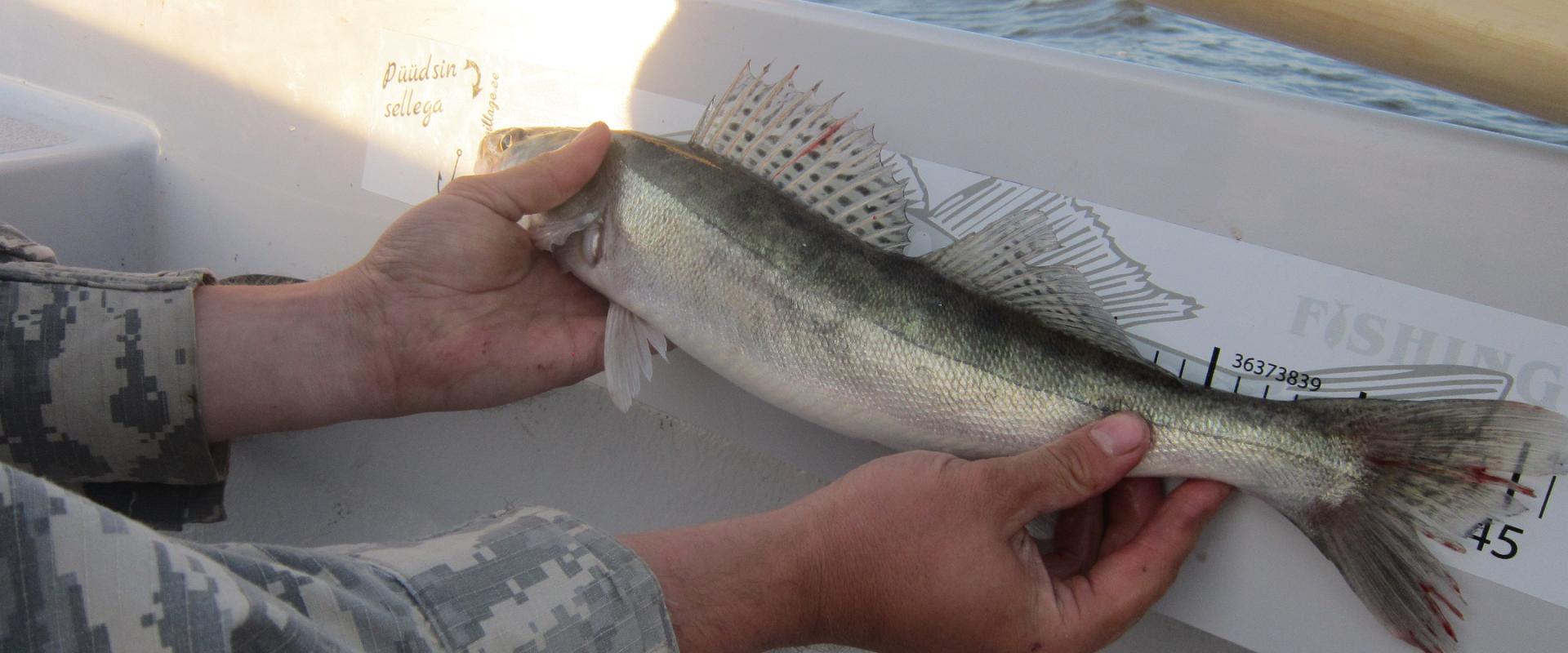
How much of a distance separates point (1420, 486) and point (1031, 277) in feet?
2.13

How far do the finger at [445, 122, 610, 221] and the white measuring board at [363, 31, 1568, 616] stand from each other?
43cm

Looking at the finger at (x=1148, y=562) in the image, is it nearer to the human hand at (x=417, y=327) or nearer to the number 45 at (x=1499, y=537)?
the number 45 at (x=1499, y=537)

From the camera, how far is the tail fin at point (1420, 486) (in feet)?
4.63

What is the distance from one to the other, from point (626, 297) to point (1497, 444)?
1473 millimetres

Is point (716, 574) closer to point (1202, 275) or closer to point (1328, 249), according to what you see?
point (1202, 275)

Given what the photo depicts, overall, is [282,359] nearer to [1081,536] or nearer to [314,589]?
[314,589]

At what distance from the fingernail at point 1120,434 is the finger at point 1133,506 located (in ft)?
0.58

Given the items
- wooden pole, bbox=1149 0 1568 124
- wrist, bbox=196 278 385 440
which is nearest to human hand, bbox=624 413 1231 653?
wooden pole, bbox=1149 0 1568 124

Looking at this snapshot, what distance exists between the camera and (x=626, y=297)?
6.50ft

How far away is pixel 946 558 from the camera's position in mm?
1529

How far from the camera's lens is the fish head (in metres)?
2.12

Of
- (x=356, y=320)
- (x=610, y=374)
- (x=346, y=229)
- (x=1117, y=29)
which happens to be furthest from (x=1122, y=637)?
(x=1117, y=29)

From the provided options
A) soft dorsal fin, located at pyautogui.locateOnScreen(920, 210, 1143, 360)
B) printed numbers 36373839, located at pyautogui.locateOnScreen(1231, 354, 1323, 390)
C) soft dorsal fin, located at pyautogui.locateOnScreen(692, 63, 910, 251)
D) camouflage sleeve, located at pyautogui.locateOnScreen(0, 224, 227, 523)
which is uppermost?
soft dorsal fin, located at pyautogui.locateOnScreen(692, 63, 910, 251)

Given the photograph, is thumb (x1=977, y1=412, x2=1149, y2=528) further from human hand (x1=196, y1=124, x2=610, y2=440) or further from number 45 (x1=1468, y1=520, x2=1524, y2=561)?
human hand (x1=196, y1=124, x2=610, y2=440)
